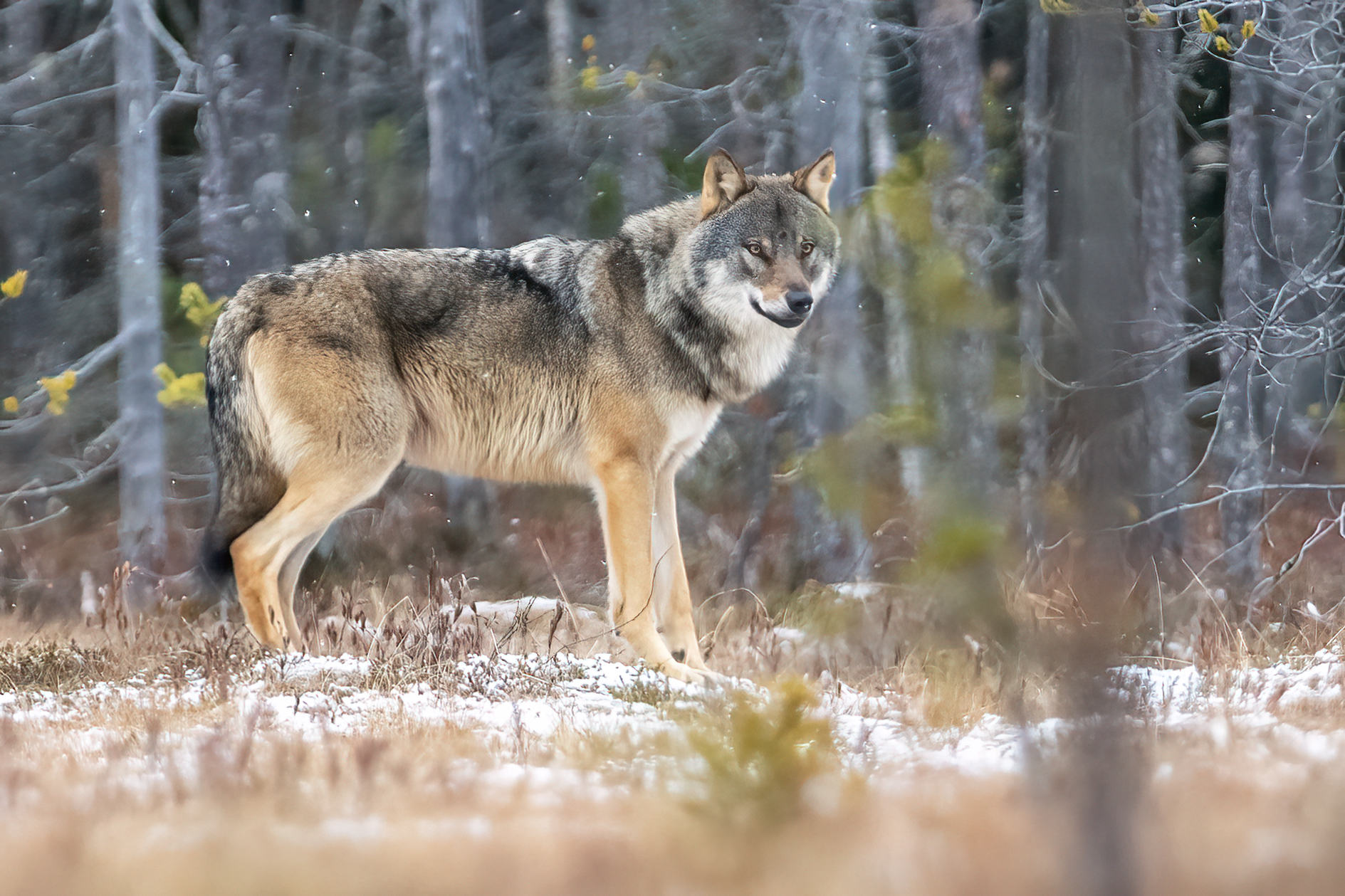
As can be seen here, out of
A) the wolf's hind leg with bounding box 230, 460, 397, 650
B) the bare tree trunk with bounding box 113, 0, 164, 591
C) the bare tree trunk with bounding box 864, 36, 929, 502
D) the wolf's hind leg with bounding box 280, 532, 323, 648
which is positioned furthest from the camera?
the bare tree trunk with bounding box 113, 0, 164, 591

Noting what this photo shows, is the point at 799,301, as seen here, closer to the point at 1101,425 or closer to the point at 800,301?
the point at 800,301

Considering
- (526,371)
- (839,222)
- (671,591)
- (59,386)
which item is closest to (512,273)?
(526,371)

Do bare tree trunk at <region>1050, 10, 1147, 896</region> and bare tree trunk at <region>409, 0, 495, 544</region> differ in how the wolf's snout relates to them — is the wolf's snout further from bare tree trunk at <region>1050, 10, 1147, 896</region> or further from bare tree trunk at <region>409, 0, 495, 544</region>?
bare tree trunk at <region>409, 0, 495, 544</region>

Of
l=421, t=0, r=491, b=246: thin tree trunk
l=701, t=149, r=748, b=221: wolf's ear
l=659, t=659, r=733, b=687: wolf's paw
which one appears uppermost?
l=421, t=0, r=491, b=246: thin tree trunk

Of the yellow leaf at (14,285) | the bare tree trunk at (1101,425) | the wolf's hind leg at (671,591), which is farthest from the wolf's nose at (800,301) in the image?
the yellow leaf at (14,285)

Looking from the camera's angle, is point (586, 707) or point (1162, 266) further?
point (1162, 266)

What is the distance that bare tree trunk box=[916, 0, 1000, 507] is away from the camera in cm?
796

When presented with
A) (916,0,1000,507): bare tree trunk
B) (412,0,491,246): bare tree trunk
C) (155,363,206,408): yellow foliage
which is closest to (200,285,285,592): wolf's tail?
(155,363,206,408): yellow foliage

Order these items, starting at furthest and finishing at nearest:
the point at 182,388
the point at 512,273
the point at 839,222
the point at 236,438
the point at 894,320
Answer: the point at 894,320 → the point at 839,222 → the point at 182,388 → the point at 512,273 → the point at 236,438

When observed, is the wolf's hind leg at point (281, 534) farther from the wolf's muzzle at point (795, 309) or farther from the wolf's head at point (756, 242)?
the wolf's muzzle at point (795, 309)

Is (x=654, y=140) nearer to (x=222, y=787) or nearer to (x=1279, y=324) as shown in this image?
(x=1279, y=324)

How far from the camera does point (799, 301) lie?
5.14 meters

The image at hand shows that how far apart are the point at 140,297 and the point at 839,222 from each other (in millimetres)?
5872

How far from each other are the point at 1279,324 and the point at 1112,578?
4639mm
